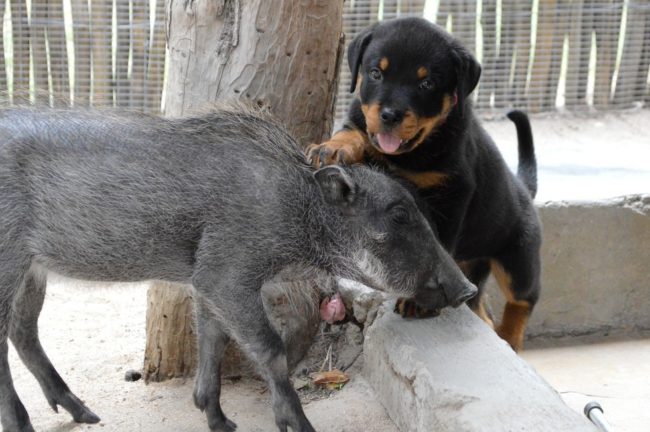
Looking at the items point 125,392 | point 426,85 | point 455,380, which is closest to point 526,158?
point 426,85

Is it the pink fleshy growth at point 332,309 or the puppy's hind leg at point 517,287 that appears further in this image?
the puppy's hind leg at point 517,287

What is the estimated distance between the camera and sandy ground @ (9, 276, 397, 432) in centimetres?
480

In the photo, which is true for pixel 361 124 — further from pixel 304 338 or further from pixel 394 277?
pixel 304 338

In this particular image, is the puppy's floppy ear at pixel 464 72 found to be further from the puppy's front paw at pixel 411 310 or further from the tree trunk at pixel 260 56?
the puppy's front paw at pixel 411 310

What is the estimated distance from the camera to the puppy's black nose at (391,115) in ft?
14.5

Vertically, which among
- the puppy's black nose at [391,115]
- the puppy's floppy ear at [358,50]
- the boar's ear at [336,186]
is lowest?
the boar's ear at [336,186]

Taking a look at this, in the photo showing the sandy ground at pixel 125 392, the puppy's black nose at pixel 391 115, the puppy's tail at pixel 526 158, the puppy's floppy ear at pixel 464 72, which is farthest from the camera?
the puppy's tail at pixel 526 158

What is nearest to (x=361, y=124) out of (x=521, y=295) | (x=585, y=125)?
(x=521, y=295)

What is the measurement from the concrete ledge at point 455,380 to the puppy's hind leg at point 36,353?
1592 millimetres

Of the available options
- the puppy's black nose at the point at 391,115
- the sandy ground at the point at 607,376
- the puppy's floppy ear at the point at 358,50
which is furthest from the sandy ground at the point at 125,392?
the sandy ground at the point at 607,376

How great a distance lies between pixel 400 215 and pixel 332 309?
124 centimetres

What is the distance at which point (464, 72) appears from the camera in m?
4.70

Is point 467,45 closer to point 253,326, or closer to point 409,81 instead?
point 409,81

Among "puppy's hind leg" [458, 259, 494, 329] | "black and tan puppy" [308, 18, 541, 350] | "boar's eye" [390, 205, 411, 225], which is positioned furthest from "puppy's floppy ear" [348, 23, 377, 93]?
"puppy's hind leg" [458, 259, 494, 329]
